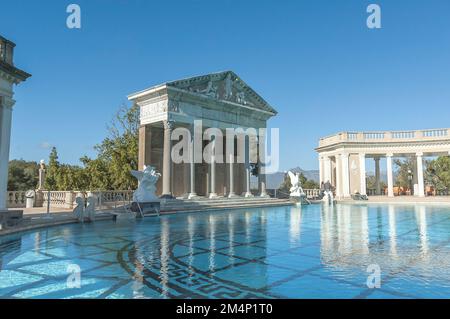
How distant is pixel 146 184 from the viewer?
663 inches

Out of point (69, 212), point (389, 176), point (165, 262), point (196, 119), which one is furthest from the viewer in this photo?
point (389, 176)

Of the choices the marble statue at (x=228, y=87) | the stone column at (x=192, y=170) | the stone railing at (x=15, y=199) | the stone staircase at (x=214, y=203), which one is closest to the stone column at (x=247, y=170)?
the stone staircase at (x=214, y=203)

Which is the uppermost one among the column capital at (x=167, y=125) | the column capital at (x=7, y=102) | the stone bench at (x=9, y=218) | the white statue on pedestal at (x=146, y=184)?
the column capital at (x=167, y=125)

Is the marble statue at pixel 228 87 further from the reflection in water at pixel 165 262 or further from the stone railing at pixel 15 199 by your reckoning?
the reflection in water at pixel 165 262

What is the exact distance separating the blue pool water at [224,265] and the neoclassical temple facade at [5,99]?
2.81 meters

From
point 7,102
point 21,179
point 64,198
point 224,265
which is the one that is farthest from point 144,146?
point 21,179

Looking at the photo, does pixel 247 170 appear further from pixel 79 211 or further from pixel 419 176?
pixel 419 176

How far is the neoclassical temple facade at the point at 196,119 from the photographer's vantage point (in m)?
23.0

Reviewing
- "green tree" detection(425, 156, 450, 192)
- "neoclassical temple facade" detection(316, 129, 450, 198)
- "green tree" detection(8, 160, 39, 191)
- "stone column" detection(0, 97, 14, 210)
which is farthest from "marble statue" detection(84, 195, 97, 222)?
"green tree" detection(425, 156, 450, 192)

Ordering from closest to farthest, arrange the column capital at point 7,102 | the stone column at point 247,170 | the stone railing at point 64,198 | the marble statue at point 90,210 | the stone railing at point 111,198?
the column capital at point 7,102
the marble statue at point 90,210
the stone railing at point 111,198
the stone railing at point 64,198
the stone column at point 247,170

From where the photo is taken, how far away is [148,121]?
24.0 metres

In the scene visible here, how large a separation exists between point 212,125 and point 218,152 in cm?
426

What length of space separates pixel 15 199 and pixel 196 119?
13734 mm
